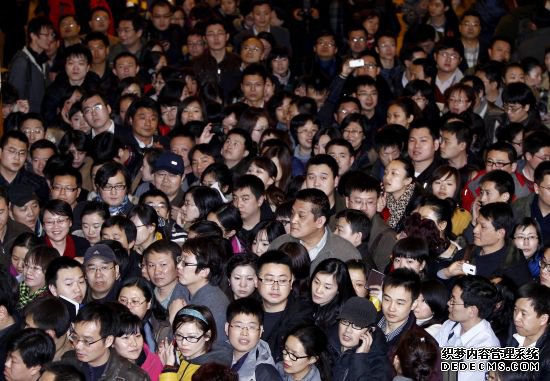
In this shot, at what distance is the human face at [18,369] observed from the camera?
6.08 metres

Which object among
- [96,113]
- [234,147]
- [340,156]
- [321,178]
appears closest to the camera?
[321,178]

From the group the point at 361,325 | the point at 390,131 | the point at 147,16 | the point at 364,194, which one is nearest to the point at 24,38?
the point at 147,16

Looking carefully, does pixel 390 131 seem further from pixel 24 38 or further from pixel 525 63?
pixel 24 38

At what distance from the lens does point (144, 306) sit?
6836 mm

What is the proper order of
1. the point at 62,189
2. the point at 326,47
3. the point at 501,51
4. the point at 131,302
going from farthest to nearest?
the point at 326,47
the point at 501,51
the point at 62,189
the point at 131,302

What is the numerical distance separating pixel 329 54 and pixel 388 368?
622 cm

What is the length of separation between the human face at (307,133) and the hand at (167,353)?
3372 millimetres

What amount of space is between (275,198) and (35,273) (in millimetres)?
1911

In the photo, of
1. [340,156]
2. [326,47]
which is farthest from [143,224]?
[326,47]

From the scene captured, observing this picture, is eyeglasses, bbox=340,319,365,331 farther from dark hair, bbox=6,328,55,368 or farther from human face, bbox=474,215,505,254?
dark hair, bbox=6,328,55,368

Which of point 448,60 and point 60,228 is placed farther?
point 448,60

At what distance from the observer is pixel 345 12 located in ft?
43.7

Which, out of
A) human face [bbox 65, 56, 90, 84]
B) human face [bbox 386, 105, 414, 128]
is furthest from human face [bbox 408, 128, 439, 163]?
human face [bbox 65, 56, 90, 84]

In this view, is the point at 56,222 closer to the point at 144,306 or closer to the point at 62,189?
the point at 62,189
